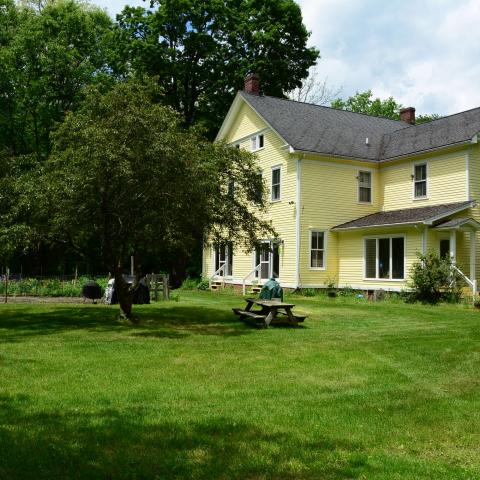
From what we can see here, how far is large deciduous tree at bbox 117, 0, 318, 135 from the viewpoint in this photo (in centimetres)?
3641

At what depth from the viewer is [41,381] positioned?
7555 mm

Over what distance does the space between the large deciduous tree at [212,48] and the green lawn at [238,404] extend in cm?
2697

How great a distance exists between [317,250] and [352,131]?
6882 mm

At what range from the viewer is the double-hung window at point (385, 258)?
2316cm

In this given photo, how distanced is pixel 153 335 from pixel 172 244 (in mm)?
2107

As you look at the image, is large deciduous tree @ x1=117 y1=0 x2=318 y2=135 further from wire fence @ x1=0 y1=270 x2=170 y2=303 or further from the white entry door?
wire fence @ x1=0 y1=270 x2=170 y2=303

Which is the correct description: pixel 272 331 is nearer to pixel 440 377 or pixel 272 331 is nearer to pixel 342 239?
pixel 440 377

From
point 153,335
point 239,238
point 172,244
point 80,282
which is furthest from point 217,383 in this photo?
point 80,282

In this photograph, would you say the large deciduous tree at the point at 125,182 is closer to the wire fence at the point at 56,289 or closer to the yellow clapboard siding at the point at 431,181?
the wire fence at the point at 56,289

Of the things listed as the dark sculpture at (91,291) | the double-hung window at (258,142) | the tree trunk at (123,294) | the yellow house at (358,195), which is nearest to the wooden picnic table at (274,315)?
the tree trunk at (123,294)

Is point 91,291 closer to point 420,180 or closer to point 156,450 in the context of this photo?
point 420,180

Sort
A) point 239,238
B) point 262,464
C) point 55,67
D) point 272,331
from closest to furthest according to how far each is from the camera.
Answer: point 262,464
point 272,331
point 239,238
point 55,67

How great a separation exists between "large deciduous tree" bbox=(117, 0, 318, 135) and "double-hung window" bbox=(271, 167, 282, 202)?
10.3m

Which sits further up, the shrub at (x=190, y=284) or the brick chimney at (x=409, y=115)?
the brick chimney at (x=409, y=115)
